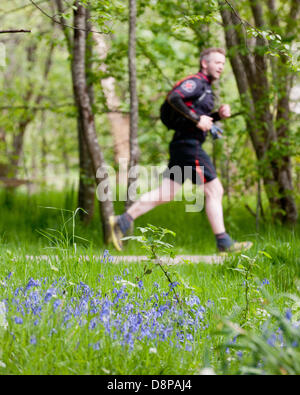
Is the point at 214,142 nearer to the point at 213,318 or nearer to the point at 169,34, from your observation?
the point at 169,34

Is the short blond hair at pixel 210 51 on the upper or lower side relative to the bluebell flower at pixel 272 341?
upper

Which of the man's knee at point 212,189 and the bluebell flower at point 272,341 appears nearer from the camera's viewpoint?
the bluebell flower at point 272,341

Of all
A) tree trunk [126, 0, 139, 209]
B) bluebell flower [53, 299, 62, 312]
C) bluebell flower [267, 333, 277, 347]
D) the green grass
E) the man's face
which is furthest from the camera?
tree trunk [126, 0, 139, 209]

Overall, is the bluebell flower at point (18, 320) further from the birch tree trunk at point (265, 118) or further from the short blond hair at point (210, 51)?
the birch tree trunk at point (265, 118)

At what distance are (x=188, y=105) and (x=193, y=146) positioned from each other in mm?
438

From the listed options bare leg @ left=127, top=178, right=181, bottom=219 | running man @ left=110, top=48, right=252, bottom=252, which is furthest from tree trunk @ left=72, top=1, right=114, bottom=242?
bare leg @ left=127, top=178, right=181, bottom=219

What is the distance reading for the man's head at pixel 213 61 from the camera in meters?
5.06

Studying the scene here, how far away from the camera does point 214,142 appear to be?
6.42m

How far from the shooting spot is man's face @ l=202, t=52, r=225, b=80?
5.06 metres

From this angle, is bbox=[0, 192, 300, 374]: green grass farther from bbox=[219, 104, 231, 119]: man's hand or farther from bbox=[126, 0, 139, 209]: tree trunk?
bbox=[219, 104, 231, 119]: man's hand

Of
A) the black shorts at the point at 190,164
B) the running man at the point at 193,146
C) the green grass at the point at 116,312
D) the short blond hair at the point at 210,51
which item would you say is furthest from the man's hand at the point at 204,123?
the green grass at the point at 116,312

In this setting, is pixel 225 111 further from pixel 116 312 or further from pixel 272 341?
pixel 272 341
